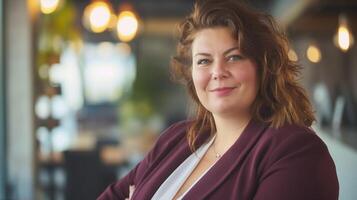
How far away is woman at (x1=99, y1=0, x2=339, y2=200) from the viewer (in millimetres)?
1312

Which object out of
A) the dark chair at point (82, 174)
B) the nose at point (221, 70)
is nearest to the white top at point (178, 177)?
the nose at point (221, 70)

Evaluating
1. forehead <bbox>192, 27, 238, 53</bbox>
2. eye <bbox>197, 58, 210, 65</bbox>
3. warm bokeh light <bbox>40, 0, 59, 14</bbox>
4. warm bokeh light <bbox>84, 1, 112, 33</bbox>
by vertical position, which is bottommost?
eye <bbox>197, 58, 210, 65</bbox>

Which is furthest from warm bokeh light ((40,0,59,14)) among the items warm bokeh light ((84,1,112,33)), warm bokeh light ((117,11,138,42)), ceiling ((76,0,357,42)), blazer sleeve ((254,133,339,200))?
blazer sleeve ((254,133,339,200))

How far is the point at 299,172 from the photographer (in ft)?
4.23

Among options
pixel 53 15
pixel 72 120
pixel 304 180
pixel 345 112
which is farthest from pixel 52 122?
pixel 72 120

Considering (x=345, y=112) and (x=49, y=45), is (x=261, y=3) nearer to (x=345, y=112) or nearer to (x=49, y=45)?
(x=49, y=45)

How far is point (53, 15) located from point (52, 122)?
1081 mm

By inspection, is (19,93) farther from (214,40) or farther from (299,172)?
(299,172)

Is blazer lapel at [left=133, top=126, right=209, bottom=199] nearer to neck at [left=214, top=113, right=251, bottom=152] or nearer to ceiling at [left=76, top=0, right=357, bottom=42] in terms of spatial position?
neck at [left=214, top=113, right=251, bottom=152]

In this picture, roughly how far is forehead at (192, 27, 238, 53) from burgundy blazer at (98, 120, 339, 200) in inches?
8.6

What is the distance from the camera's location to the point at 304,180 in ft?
4.19

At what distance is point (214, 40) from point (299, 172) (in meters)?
0.45

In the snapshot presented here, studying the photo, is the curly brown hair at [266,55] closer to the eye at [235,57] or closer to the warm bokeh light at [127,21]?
the eye at [235,57]

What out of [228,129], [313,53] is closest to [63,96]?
[313,53]
